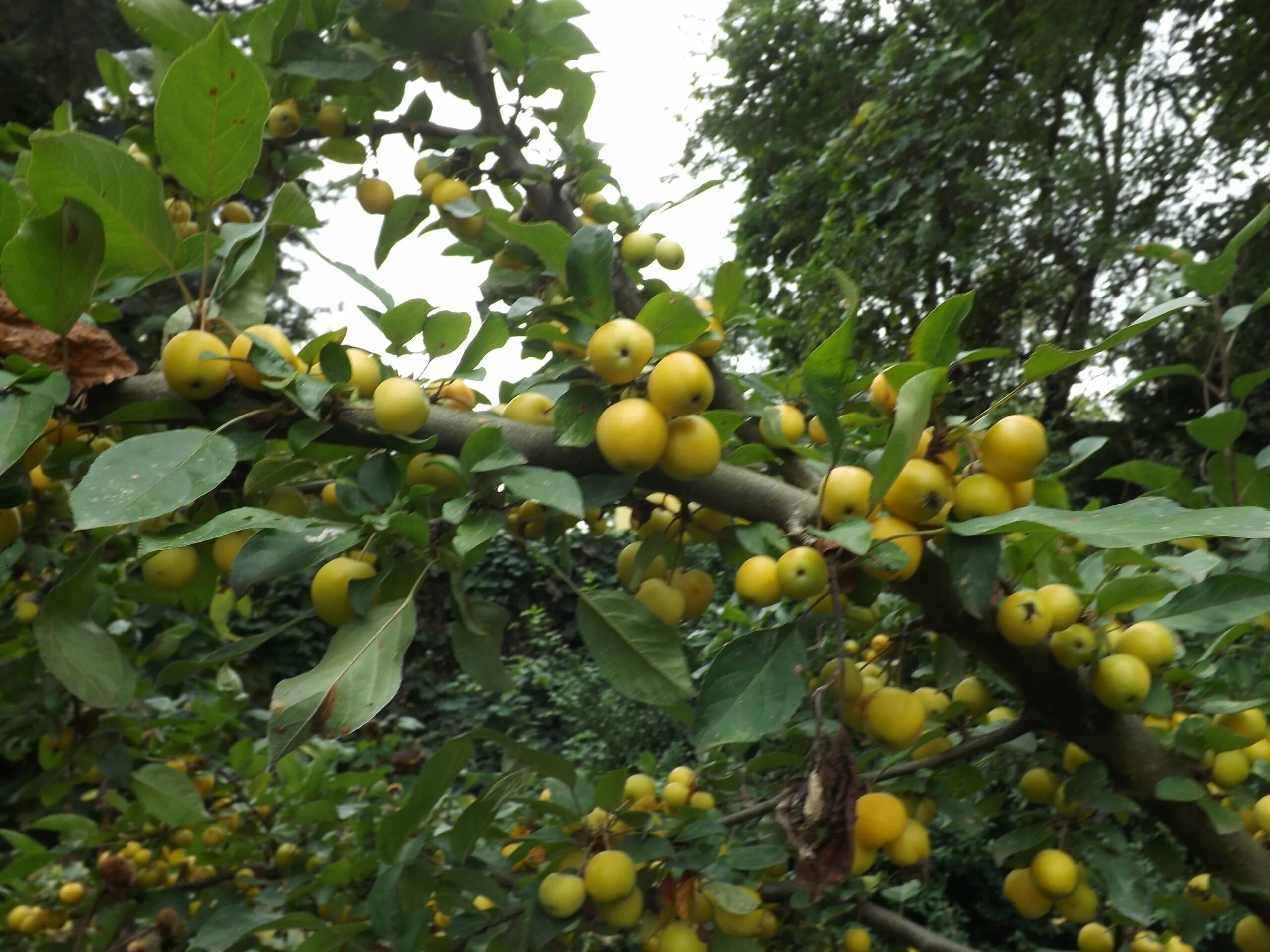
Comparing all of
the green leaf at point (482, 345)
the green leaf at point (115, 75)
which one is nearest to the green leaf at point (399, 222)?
the green leaf at point (482, 345)

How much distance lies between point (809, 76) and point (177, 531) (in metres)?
5.08

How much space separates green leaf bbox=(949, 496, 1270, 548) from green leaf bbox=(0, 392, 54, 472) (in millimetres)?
618

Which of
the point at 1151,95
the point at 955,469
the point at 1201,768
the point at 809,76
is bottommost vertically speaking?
the point at 1201,768

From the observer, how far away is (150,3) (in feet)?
2.87

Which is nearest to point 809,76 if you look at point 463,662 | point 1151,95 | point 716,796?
point 1151,95

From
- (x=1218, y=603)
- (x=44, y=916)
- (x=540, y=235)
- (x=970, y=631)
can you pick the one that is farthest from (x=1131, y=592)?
(x=44, y=916)

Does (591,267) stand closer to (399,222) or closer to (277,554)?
(277,554)

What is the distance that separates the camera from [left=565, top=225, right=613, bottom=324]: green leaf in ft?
2.16

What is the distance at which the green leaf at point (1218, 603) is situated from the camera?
0.75 meters

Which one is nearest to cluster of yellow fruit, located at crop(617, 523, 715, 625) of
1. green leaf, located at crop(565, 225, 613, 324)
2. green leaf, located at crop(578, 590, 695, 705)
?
green leaf, located at crop(578, 590, 695, 705)

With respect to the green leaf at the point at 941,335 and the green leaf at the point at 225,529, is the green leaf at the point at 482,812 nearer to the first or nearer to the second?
the green leaf at the point at 225,529

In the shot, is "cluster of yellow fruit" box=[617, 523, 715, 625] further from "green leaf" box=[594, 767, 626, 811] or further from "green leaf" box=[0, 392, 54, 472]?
"green leaf" box=[0, 392, 54, 472]

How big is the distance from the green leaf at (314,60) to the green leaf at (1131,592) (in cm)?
100

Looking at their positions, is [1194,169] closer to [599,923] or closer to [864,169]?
[864,169]
